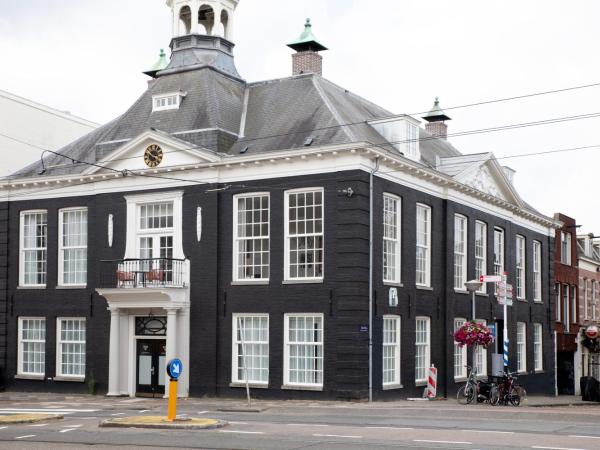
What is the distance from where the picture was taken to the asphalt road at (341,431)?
1723 centimetres

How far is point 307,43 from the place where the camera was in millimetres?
36812

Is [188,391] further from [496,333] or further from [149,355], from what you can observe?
[496,333]

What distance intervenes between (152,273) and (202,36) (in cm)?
971

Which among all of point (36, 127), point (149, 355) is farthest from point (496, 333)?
point (36, 127)

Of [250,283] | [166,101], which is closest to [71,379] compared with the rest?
[250,283]

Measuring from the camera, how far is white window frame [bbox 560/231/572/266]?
52316 millimetres

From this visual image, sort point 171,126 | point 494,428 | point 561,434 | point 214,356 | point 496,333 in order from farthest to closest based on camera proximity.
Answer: point 496,333 < point 171,126 < point 214,356 < point 494,428 < point 561,434

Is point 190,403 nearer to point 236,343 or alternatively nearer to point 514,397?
point 236,343

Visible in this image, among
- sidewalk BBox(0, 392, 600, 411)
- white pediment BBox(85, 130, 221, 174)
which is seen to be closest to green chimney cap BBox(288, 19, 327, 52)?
white pediment BBox(85, 130, 221, 174)

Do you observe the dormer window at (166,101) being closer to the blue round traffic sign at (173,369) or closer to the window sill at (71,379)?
the window sill at (71,379)

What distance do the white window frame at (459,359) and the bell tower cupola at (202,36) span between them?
41.2 ft

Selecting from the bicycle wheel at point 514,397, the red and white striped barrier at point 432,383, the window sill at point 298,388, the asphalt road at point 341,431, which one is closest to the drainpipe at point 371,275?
the window sill at point 298,388

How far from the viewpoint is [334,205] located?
3050cm

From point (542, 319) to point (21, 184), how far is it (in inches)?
953
